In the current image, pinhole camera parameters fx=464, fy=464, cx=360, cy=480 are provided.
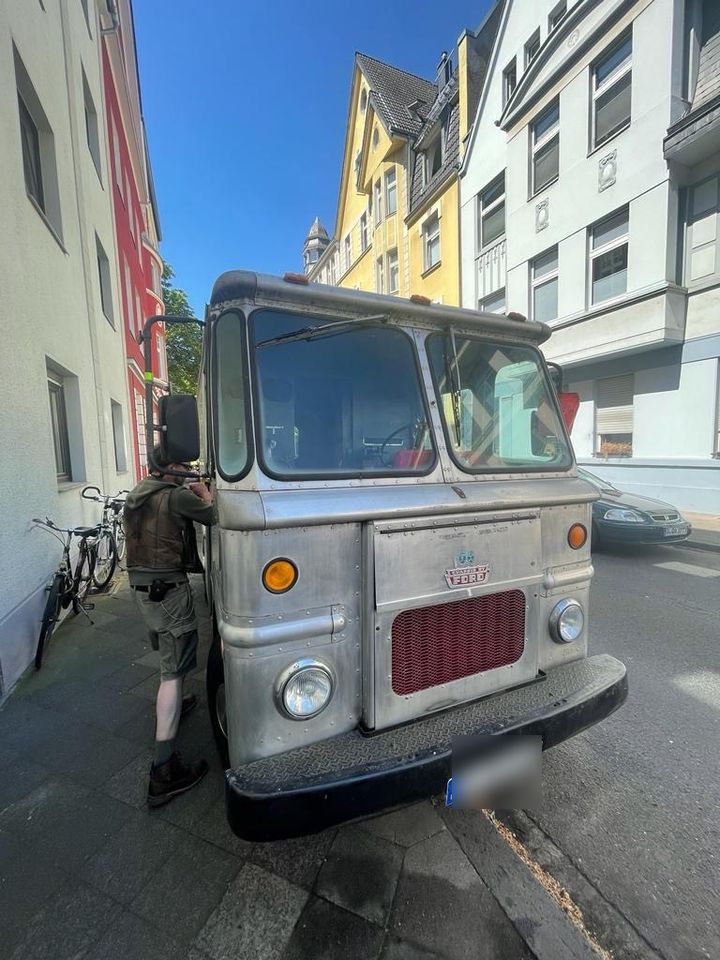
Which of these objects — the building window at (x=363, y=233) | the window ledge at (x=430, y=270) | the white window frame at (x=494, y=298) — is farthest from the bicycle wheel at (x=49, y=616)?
the building window at (x=363, y=233)

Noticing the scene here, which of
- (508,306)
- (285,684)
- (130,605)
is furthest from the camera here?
(508,306)

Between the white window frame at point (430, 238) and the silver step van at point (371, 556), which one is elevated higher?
the white window frame at point (430, 238)

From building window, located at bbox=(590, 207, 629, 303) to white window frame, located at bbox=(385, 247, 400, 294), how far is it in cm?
1066

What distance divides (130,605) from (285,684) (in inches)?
178

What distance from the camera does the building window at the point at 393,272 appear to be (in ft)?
68.6

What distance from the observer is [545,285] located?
13.0 meters

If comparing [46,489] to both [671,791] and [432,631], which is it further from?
[671,791]

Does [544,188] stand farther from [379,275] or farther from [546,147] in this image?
[379,275]

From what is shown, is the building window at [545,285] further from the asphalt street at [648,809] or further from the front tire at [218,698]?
the front tire at [218,698]

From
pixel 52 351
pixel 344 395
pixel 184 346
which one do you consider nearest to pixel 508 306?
pixel 52 351

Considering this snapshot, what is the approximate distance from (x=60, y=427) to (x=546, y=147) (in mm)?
13994

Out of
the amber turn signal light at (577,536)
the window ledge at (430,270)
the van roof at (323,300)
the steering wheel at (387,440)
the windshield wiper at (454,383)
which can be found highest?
the window ledge at (430,270)

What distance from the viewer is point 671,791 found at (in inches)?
96.8

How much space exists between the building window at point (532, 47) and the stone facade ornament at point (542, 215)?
4024 mm
